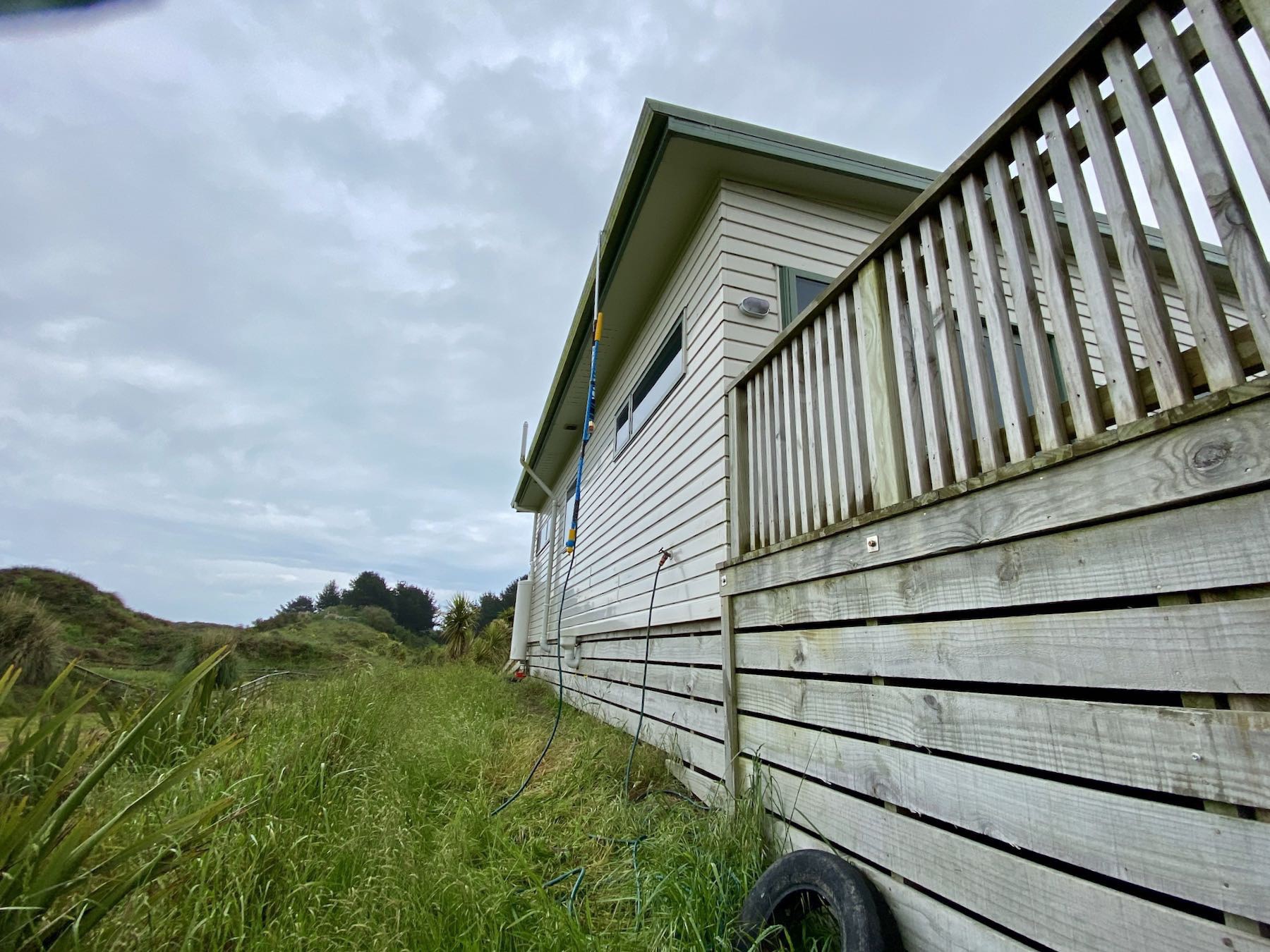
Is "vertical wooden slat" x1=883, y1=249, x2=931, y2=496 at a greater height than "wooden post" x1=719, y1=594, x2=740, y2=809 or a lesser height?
greater

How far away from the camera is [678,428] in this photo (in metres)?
4.23

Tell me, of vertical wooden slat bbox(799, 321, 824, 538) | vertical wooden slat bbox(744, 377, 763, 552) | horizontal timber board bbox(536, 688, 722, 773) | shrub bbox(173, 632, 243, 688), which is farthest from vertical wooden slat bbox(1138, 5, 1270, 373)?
shrub bbox(173, 632, 243, 688)

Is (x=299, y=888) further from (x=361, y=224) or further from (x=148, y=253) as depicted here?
(x=148, y=253)

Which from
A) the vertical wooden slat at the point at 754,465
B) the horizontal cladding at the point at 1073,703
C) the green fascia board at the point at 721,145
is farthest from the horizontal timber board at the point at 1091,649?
the green fascia board at the point at 721,145

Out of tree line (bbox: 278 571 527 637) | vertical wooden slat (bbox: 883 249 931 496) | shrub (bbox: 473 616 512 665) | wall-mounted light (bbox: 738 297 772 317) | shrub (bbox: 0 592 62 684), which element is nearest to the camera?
vertical wooden slat (bbox: 883 249 931 496)

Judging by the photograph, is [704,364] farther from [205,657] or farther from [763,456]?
[205,657]

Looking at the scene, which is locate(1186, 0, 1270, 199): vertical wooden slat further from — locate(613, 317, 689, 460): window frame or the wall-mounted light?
locate(613, 317, 689, 460): window frame

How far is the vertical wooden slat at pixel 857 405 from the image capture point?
1946mm

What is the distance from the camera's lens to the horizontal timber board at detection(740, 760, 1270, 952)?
0.95m

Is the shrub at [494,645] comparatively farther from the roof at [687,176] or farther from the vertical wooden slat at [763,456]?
the vertical wooden slat at [763,456]

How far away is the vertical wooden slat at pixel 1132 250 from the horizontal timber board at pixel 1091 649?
41 cm

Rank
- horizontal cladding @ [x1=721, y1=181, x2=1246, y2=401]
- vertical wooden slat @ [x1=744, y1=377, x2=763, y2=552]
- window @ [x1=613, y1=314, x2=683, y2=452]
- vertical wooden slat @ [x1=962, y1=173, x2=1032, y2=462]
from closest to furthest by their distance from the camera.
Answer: vertical wooden slat @ [x1=962, y1=173, x2=1032, y2=462] < vertical wooden slat @ [x1=744, y1=377, x2=763, y2=552] < horizontal cladding @ [x1=721, y1=181, x2=1246, y2=401] < window @ [x1=613, y1=314, x2=683, y2=452]

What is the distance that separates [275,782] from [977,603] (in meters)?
3.10

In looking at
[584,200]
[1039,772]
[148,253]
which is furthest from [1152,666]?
[148,253]
